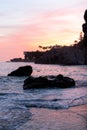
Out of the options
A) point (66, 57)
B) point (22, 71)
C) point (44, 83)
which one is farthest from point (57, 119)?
point (66, 57)

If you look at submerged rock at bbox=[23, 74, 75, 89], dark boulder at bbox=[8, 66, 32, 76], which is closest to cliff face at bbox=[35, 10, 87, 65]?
dark boulder at bbox=[8, 66, 32, 76]

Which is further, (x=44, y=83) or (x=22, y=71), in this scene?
(x=22, y=71)

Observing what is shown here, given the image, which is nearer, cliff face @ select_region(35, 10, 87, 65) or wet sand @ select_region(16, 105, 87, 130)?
wet sand @ select_region(16, 105, 87, 130)

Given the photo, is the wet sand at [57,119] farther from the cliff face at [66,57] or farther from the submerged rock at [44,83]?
the cliff face at [66,57]

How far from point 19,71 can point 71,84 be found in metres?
22.8

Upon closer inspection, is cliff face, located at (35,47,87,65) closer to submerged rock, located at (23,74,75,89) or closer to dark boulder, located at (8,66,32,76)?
dark boulder, located at (8,66,32,76)

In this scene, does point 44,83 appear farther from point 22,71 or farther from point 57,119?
point 22,71

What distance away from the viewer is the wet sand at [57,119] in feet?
45.6

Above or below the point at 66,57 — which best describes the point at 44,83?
above

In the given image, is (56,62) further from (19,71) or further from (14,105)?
(14,105)

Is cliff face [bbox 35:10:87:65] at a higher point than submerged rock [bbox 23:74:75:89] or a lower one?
lower

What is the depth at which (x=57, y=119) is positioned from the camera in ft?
50.9

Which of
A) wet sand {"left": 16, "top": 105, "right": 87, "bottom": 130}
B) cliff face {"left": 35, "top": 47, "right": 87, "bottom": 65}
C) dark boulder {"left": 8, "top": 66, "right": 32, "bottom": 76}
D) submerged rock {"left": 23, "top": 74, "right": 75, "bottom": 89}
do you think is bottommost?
cliff face {"left": 35, "top": 47, "right": 87, "bottom": 65}

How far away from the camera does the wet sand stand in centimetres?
1391
